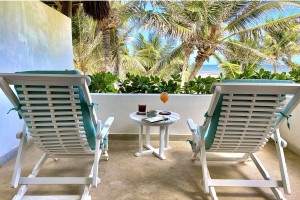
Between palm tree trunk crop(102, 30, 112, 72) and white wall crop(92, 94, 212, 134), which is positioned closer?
white wall crop(92, 94, 212, 134)

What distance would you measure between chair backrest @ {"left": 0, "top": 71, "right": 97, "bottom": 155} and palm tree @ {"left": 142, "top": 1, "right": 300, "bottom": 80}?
595 centimetres

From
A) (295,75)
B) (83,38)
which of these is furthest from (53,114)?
(83,38)

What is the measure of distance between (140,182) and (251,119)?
122 centimetres

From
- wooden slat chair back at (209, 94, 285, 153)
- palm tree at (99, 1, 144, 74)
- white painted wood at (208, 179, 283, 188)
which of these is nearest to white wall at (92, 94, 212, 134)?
wooden slat chair back at (209, 94, 285, 153)

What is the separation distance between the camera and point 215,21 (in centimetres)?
680

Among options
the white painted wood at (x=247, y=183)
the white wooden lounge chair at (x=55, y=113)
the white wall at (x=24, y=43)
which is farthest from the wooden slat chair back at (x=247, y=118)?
the white wall at (x=24, y=43)

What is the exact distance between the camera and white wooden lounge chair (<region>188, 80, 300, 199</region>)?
1604 mm

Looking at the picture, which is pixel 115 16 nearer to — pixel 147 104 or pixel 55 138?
pixel 147 104

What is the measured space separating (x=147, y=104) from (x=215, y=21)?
5.14 m

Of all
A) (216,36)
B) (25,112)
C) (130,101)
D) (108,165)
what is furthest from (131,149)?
(216,36)

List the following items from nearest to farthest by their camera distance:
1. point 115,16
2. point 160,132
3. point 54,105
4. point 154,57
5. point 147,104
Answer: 1. point 54,105
2. point 160,132
3. point 147,104
4. point 115,16
5. point 154,57

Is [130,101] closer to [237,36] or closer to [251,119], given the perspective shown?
[251,119]

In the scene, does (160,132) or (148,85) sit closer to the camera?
(160,132)

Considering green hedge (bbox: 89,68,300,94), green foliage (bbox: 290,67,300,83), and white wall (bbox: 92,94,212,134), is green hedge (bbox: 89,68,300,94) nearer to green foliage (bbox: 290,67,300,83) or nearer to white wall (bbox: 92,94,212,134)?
green foliage (bbox: 290,67,300,83)
